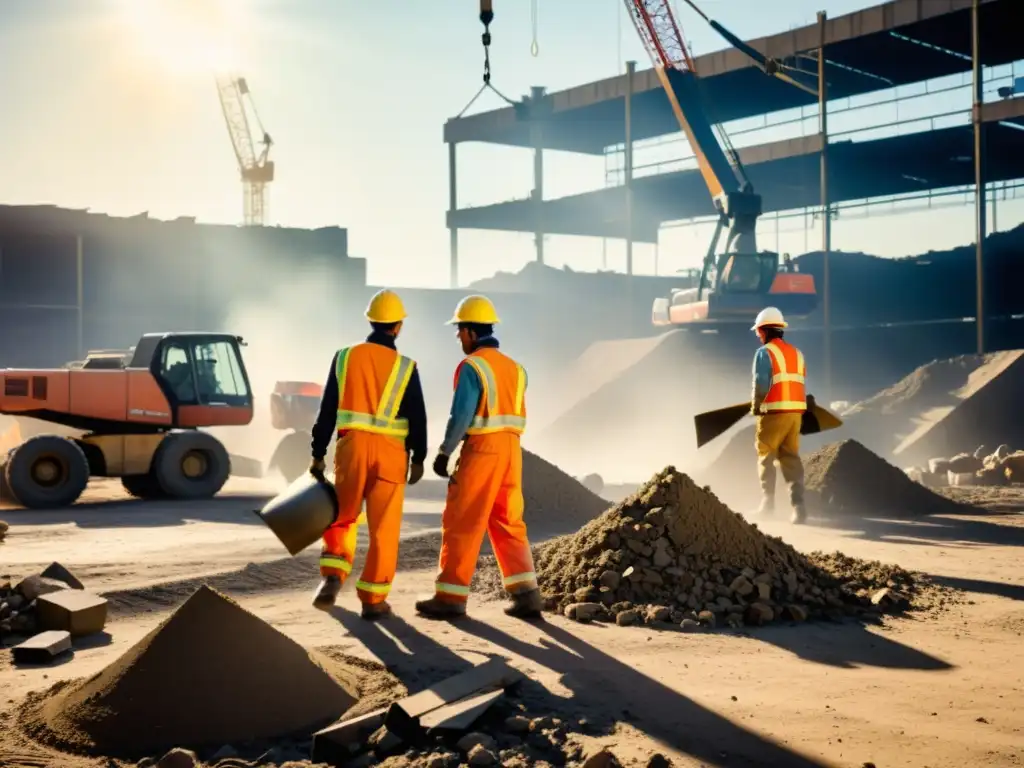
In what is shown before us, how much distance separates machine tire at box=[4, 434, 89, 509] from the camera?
1388cm

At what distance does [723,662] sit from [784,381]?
5.59m

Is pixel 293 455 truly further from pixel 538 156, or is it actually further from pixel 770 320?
pixel 538 156

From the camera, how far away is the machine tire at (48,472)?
13.9 meters

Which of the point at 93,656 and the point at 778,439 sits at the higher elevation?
the point at 778,439

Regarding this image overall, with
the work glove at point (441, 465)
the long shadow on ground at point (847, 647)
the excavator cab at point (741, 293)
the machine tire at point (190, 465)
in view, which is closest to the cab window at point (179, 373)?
the machine tire at point (190, 465)

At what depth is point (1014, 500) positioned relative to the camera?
15.0 meters

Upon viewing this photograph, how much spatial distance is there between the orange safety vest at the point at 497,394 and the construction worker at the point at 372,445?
372 mm

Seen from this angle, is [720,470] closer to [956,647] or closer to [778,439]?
[778,439]

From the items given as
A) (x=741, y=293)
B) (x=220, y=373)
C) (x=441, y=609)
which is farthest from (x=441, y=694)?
(x=741, y=293)

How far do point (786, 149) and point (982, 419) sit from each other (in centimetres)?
1443

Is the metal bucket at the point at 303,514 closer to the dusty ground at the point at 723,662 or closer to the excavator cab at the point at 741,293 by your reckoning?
the dusty ground at the point at 723,662

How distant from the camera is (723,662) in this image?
5934 mm

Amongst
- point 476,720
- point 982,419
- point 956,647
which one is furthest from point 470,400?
point 982,419

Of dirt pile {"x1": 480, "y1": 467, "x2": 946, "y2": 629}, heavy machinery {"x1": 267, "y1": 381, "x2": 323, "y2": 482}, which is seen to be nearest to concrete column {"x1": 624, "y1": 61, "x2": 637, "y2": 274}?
heavy machinery {"x1": 267, "y1": 381, "x2": 323, "y2": 482}
